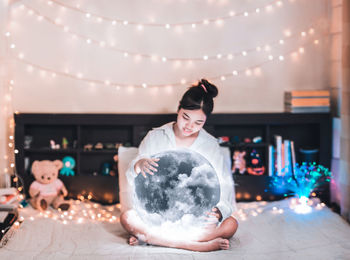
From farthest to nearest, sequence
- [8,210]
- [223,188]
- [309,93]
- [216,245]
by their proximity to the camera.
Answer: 1. [309,93]
2. [8,210]
3. [223,188]
4. [216,245]

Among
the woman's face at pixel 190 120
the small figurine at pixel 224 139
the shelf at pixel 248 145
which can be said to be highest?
the woman's face at pixel 190 120

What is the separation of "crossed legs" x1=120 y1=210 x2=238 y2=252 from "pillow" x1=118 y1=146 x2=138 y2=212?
6.1 inches

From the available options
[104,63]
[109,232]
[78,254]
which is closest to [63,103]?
[104,63]

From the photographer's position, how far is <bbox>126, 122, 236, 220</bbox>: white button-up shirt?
2744mm

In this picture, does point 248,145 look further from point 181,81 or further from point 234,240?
point 234,240

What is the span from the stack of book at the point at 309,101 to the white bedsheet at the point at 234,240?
0.74 m

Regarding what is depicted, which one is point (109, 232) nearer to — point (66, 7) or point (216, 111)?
point (216, 111)

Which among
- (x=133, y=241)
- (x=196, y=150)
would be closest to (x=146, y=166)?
(x=196, y=150)

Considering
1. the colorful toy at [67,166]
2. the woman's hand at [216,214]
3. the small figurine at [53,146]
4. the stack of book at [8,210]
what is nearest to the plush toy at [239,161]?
the woman's hand at [216,214]

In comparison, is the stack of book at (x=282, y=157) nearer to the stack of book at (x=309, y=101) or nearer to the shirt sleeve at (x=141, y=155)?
the stack of book at (x=309, y=101)

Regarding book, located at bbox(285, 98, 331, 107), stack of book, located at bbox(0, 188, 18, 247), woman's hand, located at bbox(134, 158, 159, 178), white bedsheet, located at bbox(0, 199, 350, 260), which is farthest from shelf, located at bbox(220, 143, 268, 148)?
stack of book, located at bbox(0, 188, 18, 247)

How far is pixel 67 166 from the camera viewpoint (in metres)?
3.51

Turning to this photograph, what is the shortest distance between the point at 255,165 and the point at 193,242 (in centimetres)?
103

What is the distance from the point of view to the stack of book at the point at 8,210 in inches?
115
